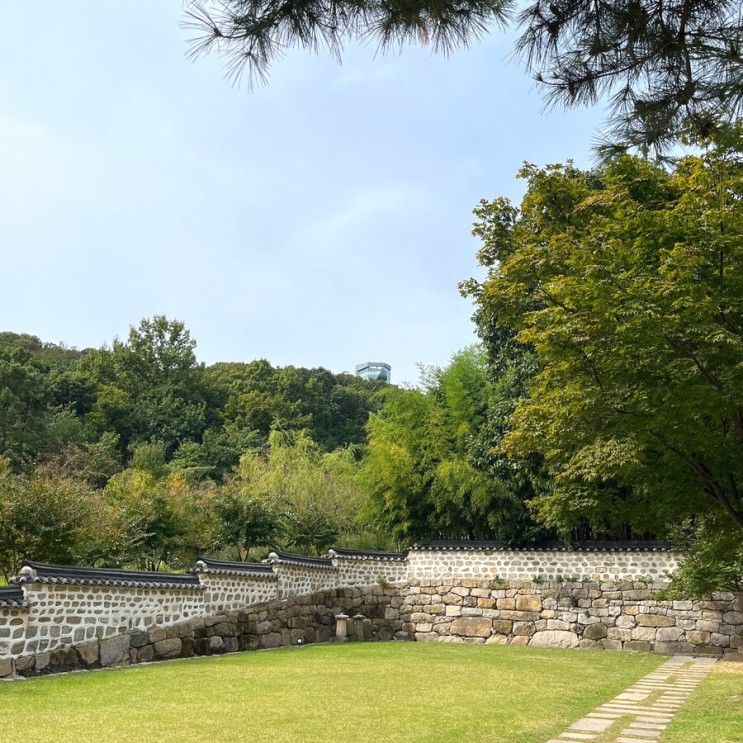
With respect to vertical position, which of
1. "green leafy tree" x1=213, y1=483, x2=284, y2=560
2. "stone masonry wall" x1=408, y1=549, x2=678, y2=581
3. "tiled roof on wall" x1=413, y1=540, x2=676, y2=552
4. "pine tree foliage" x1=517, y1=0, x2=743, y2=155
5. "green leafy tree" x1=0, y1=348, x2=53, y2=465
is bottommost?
"stone masonry wall" x1=408, y1=549, x2=678, y2=581

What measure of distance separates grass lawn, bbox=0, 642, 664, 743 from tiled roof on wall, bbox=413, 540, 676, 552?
13.7 ft

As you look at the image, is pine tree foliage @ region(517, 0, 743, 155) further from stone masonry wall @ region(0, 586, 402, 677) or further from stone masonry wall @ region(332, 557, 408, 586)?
stone masonry wall @ region(332, 557, 408, 586)

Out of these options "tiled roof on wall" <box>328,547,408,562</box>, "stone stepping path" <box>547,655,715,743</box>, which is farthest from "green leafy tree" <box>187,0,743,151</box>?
"tiled roof on wall" <box>328,547,408,562</box>

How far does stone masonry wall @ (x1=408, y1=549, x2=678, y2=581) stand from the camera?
589 inches

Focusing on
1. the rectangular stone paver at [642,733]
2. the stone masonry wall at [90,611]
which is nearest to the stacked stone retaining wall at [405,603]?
the stone masonry wall at [90,611]

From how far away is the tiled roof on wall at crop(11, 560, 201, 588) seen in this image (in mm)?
8945

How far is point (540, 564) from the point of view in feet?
51.7

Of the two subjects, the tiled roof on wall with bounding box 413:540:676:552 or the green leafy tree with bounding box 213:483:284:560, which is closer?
the tiled roof on wall with bounding box 413:540:676:552

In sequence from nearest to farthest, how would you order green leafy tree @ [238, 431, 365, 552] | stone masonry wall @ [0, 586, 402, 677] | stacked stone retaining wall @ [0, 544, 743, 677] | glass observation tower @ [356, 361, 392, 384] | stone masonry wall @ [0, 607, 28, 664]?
stone masonry wall @ [0, 607, 28, 664] < stone masonry wall @ [0, 586, 402, 677] < stacked stone retaining wall @ [0, 544, 743, 677] < green leafy tree @ [238, 431, 365, 552] < glass observation tower @ [356, 361, 392, 384]

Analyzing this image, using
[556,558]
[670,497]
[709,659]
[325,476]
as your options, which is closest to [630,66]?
[670,497]

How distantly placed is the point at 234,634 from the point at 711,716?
326 inches

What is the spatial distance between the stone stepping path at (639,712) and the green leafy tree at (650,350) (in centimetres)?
181

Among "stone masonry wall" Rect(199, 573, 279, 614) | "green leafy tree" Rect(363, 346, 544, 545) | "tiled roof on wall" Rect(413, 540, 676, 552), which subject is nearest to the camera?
"stone masonry wall" Rect(199, 573, 279, 614)

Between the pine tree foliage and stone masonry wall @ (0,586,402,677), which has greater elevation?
the pine tree foliage
